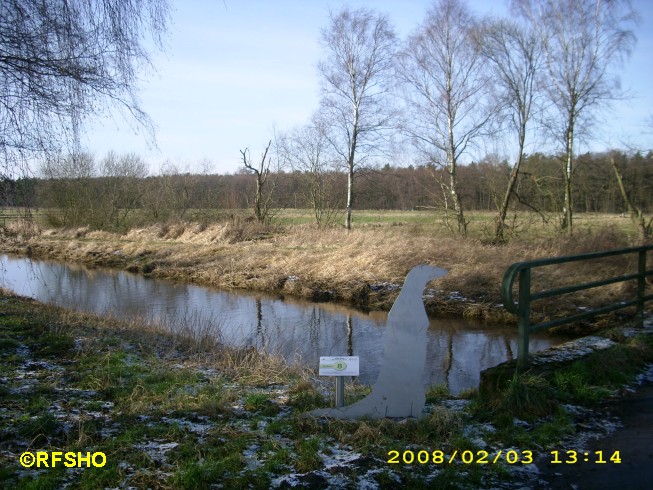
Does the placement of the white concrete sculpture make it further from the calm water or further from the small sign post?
the calm water

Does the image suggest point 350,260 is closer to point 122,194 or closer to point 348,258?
point 348,258

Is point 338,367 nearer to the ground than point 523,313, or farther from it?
nearer to the ground

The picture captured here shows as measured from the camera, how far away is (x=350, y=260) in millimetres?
19438

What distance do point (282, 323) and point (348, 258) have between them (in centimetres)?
694

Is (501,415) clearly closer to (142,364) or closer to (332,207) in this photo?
(142,364)

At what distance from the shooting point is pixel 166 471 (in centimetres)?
377

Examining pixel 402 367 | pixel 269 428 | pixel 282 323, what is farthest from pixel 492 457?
pixel 282 323

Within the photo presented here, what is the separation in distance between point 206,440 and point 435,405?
231 centimetres

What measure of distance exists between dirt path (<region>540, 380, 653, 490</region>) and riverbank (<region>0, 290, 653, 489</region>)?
3.8 inches

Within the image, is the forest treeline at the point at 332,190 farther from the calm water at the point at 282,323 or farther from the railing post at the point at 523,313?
the railing post at the point at 523,313

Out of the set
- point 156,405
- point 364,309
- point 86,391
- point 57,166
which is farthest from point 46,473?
Answer: point 364,309

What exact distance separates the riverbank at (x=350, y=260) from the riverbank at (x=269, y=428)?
122 inches

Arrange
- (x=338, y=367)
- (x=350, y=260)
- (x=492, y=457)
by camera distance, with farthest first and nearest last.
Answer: (x=350, y=260)
(x=338, y=367)
(x=492, y=457)

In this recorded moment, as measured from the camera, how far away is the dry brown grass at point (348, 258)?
15719 millimetres
